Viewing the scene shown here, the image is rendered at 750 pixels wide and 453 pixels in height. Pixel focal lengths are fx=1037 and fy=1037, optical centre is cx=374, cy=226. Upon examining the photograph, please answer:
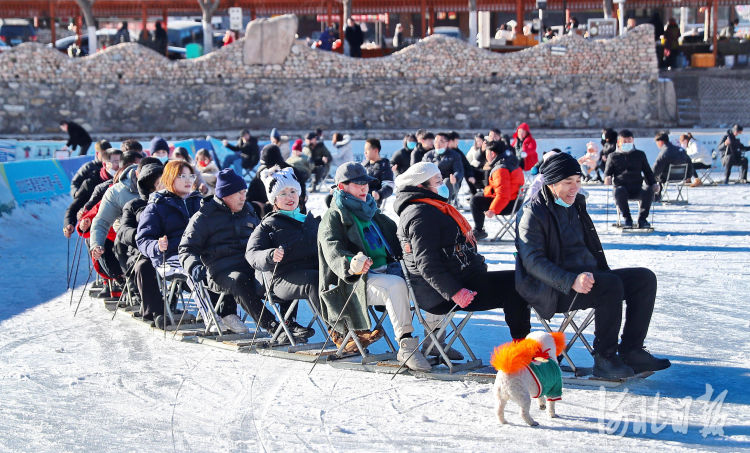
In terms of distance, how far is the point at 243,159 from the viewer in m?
20.3

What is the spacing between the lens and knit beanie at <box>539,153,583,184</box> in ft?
19.5

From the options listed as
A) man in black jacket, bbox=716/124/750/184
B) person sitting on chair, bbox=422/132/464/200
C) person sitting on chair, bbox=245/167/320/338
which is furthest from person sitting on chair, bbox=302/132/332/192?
person sitting on chair, bbox=245/167/320/338

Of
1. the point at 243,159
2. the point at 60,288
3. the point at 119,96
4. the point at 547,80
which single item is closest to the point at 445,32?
the point at 547,80

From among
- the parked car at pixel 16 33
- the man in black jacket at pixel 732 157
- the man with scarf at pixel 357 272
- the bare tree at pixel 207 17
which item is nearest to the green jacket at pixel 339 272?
the man with scarf at pixel 357 272

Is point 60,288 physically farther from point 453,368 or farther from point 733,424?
point 733,424

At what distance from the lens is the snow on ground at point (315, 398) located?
5.20 metres

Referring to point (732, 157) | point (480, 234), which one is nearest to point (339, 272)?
point (480, 234)

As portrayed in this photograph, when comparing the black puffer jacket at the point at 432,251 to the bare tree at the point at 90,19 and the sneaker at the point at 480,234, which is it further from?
the bare tree at the point at 90,19

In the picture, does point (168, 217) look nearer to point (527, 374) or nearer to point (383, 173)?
point (527, 374)

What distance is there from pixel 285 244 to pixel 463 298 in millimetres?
1495

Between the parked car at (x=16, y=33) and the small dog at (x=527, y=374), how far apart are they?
34419 mm

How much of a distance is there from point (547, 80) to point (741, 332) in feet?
75.6

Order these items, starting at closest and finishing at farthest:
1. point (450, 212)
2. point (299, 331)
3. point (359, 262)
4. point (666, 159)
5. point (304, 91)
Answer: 1. point (359, 262)
2. point (450, 212)
3. point (299, 331)
4. point (666, 159)
5. point (304, 91)

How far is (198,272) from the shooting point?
732cm
